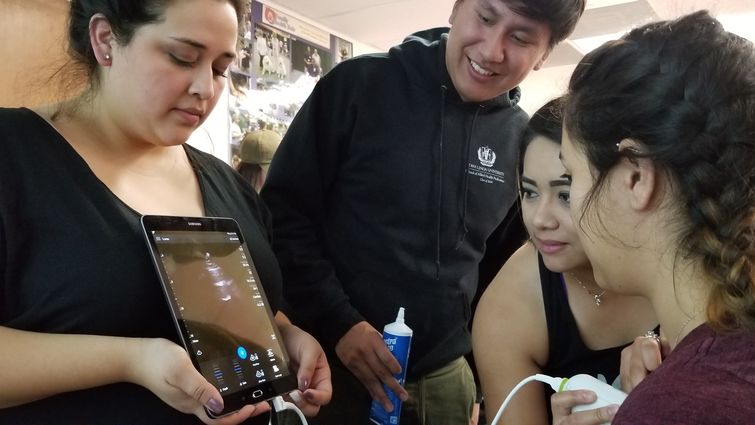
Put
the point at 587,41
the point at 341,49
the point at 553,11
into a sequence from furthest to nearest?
the point at 587,41 → the point at 341,49 → the point at 553,11

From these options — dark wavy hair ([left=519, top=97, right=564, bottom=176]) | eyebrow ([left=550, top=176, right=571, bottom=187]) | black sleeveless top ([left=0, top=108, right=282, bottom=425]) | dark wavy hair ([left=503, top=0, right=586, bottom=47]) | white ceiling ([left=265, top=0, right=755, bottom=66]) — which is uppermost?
white ceiling ([left=265, top=0, right=755, bottom=66])

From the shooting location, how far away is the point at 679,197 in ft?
2.18

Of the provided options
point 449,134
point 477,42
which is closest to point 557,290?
point 449,134

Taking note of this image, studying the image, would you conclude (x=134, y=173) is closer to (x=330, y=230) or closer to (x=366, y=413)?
(x=330, y=230)

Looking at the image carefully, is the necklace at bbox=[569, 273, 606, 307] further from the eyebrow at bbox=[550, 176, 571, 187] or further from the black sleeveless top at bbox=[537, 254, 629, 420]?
the eyebrow at bbox=[550, 176, 571, 187]

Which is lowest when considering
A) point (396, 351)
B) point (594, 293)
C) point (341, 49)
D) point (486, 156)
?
point (396, 351)

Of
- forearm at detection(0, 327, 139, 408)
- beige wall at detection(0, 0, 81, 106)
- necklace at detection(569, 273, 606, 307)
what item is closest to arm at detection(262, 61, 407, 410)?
necklace at detection(569, 273, 606, 307)

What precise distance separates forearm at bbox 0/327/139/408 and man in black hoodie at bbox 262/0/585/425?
0.54 meters

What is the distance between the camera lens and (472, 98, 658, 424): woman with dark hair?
3.32ft

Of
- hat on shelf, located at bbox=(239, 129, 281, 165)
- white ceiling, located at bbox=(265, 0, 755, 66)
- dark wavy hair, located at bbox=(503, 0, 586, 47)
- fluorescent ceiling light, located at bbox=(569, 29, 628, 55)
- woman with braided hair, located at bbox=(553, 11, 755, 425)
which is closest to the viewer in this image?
woman with braided hair, located at bbox=(553, 11, 755, 425)

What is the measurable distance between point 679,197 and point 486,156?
0.68 meters

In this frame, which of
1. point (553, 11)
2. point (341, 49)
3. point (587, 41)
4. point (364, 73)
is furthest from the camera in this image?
point (587, 41)

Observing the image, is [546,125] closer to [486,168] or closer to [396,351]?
[486,168]

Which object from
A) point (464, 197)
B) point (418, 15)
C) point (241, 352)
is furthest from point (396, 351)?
point (418, 15)
